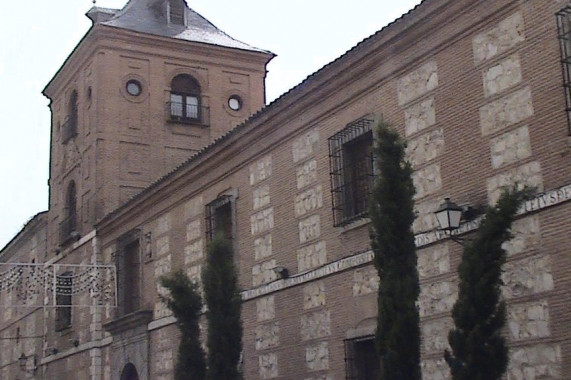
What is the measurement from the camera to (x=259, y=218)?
15266mm

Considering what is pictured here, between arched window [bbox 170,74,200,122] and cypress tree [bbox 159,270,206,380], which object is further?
arched window [bbox 170,74,200,122]

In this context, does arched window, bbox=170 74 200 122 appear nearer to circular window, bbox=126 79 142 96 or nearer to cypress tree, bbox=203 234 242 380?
circular window, bbox=126 79 142 96

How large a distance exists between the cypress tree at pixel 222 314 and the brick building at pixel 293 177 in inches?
55.3

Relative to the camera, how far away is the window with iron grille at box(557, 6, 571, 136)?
31.6 ft

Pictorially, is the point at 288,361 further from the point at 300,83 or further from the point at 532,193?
the point at 532,193

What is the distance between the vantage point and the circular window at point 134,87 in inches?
933

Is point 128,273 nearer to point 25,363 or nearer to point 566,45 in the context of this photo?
point 25,363

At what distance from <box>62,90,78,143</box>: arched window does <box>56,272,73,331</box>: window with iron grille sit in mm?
3799

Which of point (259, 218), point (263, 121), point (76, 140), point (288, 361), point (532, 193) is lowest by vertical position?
point (288, 361)

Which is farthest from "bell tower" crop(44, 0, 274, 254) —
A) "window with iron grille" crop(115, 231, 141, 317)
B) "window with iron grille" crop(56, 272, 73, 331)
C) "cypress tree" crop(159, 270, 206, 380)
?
"cypress tree" crop(159, 270, 206, 380)

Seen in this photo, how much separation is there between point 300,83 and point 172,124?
1025 cm

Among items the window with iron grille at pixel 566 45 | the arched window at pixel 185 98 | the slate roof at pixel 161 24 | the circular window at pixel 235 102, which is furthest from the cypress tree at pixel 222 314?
the slate roof at pixel 161 24

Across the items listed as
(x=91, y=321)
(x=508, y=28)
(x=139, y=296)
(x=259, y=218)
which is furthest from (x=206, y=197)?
(x=508, y=28)

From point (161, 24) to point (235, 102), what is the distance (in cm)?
286
